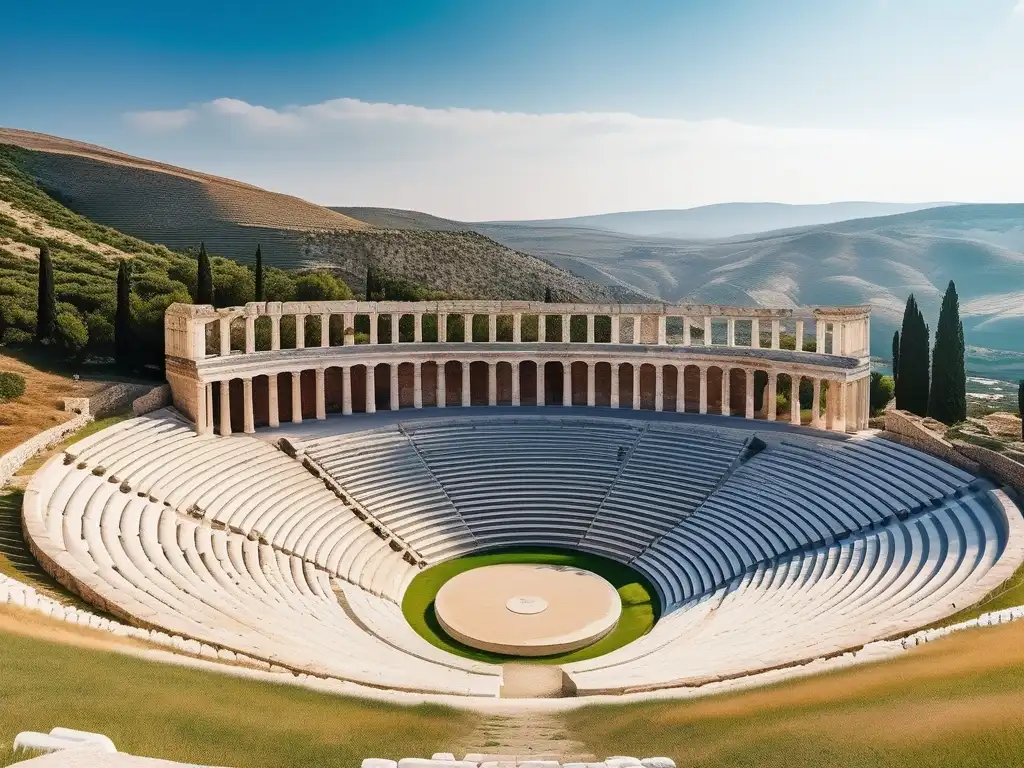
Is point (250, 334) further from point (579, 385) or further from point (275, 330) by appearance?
point (579, 385)

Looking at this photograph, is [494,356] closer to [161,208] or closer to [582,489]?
[582,489]

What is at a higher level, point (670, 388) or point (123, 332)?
point (123, 332)

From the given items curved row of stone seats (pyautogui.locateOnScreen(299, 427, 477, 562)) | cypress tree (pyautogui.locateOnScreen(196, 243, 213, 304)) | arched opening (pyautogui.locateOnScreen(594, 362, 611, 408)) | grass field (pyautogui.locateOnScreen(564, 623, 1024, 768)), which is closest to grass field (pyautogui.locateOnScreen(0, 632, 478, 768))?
grass field (pyautogui.locateOnScreen(564, 623, 1024, 768))

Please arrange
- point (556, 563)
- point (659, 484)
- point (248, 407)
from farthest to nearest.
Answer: point (248, 407) → point (659, 484) → point (556, 563)

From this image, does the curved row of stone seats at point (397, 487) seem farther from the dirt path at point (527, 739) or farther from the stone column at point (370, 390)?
the dirt path at point (527, 739)

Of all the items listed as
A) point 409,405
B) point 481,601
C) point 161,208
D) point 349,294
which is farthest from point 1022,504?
point 161,208

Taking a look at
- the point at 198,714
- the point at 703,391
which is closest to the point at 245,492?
the point at 198,714

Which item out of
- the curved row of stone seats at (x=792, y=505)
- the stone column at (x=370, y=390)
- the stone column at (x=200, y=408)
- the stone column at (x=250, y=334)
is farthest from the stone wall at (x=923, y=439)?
the stone column at (x=200, y=408)
